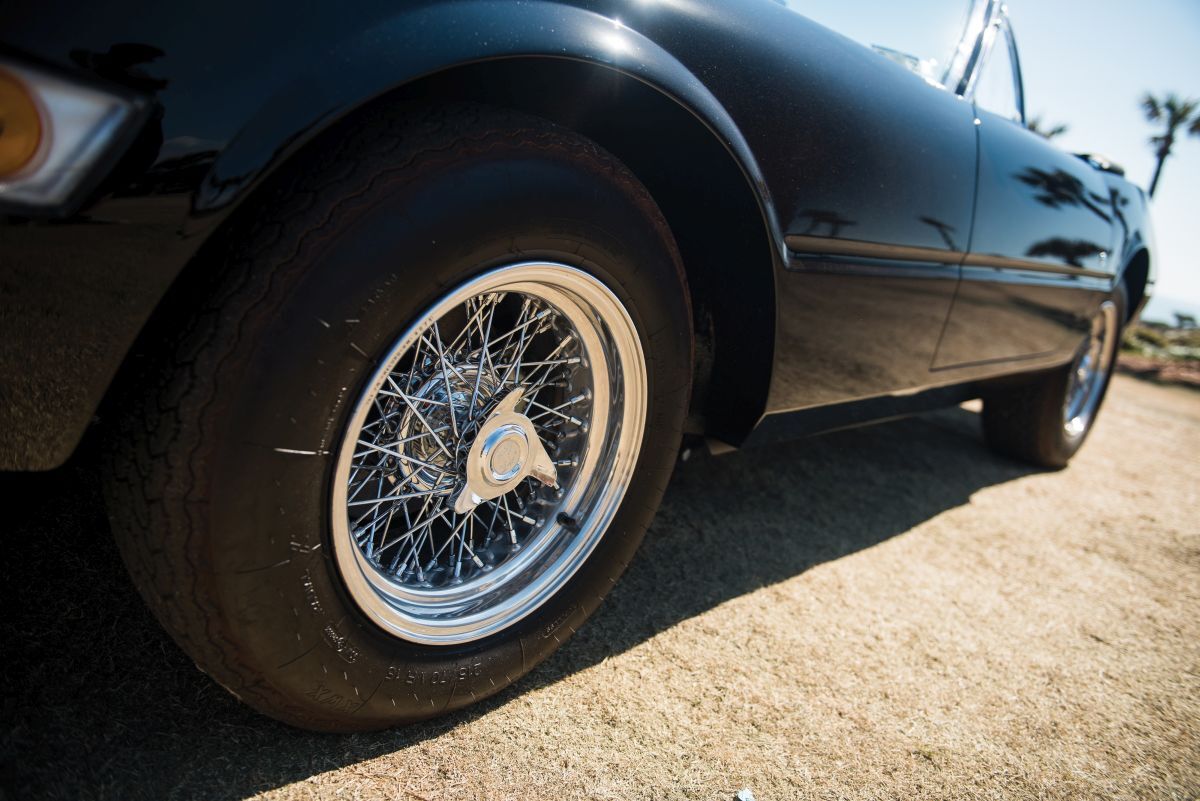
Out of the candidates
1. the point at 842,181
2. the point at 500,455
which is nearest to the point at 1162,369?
the point at 842,181

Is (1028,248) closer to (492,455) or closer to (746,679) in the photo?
(746,679)

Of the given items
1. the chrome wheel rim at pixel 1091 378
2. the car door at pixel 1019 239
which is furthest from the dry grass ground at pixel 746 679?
the chrome wheel rim at pixel 1091 378

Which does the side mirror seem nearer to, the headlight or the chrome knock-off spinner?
the chrome knock-off spinner

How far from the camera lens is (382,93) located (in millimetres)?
969

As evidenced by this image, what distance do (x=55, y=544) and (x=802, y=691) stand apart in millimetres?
1576

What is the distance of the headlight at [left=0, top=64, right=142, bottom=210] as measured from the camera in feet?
2.53

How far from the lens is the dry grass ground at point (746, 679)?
119 cm

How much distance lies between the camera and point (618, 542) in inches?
61.3

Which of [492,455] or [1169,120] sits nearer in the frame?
[492,455]

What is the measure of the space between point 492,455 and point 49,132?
0.81m

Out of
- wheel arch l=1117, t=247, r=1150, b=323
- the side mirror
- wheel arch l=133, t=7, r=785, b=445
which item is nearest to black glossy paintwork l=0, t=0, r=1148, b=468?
wheel arch l=133, t=7, r=785, b=445

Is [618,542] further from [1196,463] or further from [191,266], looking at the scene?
[1196,463]

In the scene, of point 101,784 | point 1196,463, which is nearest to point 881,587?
point 101,784

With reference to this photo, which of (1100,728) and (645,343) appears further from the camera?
(1100,728)
